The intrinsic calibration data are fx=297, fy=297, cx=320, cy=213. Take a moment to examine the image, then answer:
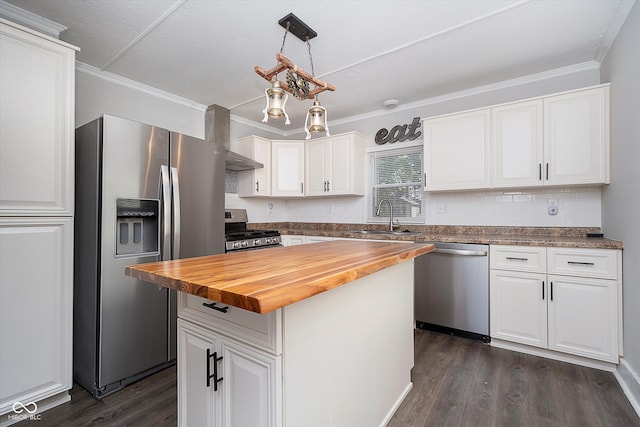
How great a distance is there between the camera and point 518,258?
2.43 metres

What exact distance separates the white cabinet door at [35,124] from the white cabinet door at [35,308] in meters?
0.14

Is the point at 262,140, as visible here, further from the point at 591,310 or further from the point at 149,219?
the point at 591,310

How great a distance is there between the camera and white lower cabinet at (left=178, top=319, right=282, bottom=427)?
98cm

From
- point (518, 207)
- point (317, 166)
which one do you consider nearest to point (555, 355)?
point (518, 207)

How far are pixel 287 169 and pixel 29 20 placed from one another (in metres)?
2.67

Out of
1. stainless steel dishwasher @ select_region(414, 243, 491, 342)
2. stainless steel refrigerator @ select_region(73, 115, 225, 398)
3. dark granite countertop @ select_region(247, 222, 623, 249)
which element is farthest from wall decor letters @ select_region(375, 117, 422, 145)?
stainless steel refrigerator @ select_region(73, 115, 225, 398)

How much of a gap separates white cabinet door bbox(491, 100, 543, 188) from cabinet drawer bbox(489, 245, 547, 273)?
0.62m

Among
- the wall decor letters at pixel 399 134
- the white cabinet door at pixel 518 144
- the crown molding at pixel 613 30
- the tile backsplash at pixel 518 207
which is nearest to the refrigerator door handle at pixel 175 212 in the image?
the wall decor letters at pixel 399 134

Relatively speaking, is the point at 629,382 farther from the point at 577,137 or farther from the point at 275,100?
the point at 275,100

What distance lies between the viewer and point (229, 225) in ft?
12.1

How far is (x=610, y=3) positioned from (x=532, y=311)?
2166 mm

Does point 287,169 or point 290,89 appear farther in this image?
point 287,169

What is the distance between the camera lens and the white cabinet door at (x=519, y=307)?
92.0 inches

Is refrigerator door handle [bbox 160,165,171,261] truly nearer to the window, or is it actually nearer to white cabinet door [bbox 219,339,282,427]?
white cabinet door [bbox 219,339,282,427]
